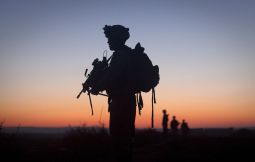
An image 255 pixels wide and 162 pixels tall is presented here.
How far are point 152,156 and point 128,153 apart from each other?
34.6 feet

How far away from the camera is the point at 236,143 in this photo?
1639cm

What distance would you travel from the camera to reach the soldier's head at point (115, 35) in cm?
542

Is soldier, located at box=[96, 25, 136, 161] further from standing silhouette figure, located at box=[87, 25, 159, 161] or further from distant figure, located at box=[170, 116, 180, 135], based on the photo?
distant figure, located at box=[170, 116, 180, 135]

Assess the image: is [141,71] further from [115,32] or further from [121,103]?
[115,32]

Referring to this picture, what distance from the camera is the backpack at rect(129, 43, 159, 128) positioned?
5145 millimetres

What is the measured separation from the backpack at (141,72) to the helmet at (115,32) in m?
0.37

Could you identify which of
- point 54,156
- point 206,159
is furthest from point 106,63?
point 54,156

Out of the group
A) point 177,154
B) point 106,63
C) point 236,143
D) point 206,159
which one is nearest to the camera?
point 106,63

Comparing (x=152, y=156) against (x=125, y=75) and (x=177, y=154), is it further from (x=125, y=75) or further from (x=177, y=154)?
(x=125, y=75)

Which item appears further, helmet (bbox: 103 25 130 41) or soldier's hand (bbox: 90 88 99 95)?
helmet (bbox: 103 25 130 41)

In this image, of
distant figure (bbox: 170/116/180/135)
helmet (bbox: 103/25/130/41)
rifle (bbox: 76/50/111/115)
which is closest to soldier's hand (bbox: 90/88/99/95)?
rifle (bbox: 76/50/111/115)

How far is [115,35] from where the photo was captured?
17.8 ft

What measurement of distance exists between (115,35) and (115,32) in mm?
45

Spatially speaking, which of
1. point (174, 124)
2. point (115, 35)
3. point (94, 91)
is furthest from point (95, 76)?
point (174, 124)
